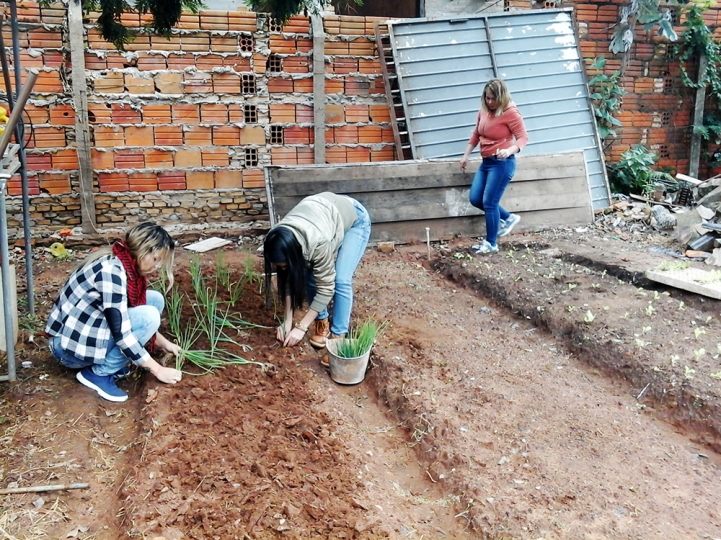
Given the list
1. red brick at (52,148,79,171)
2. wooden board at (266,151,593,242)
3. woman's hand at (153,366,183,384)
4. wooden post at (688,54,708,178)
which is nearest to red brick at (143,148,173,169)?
red brick at (52,148,79,171)

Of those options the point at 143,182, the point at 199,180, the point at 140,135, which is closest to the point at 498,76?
the point at 199,180

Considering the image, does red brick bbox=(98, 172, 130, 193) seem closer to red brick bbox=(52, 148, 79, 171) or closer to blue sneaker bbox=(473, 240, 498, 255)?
red brick bbox=(52, 148, 79, 171)

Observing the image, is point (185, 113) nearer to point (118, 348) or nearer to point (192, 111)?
point (192, 111)

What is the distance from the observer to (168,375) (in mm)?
3086

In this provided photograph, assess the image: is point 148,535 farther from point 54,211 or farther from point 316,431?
point 54,211

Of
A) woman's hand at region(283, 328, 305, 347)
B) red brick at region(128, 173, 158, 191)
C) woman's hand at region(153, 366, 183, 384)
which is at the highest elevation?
red brick at region(128, 173, 158, 191)

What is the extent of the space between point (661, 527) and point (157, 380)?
2.41 m

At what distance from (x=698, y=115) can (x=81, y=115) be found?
7310 millimetres

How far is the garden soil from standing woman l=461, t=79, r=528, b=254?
1.25m

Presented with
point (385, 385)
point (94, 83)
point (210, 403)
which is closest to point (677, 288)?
point (385, 385)

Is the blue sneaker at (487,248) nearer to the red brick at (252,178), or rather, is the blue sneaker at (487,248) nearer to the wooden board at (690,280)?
the wooden board at (690,280)

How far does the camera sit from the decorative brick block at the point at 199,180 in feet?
20.0

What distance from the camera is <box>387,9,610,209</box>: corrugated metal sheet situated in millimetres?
6547

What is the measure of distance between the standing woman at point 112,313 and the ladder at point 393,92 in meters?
3.97
